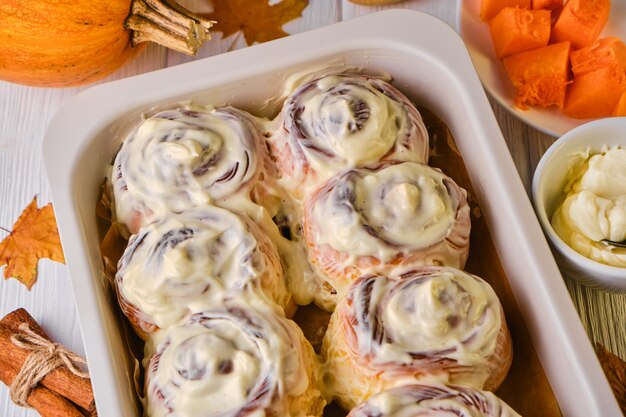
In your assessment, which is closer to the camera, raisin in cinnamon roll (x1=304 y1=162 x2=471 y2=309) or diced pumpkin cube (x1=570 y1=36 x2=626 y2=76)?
raisin in cinnamon roll (x1=304 y1=162 x2=471 y2=309)

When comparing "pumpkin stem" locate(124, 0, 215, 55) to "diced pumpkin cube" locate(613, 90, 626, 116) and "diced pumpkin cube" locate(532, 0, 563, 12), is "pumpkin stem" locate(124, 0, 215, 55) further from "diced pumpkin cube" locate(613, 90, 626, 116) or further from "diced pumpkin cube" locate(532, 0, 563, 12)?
"diced pumpkin cube" locate(613, 90, 626, 116)

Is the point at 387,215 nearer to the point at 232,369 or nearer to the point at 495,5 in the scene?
the point at 232,369

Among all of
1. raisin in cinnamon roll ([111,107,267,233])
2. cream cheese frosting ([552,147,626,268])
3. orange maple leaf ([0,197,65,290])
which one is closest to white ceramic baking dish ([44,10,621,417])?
raisin in cinnamon roll ([111,107,267,233])

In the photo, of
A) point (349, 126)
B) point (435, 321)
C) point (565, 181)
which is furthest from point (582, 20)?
point (435, 321)

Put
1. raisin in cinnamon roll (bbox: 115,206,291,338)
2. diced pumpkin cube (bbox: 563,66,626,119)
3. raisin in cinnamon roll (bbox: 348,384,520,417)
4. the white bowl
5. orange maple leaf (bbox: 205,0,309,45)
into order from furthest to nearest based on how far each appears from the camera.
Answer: orange maple leaf (bbox: 205,0,309,45)
diced pumpkin cube (bbox: 563,66,626,119)
the white bowl
raisin in cinnamon roll (bbox: 115,206,291,338)
raisin in cinnamon roll (bbox: 348,384,520,417)

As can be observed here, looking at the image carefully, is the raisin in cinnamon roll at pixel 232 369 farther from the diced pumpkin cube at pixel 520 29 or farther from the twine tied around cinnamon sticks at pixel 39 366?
the diced pumpkin cube at pixel 520 29

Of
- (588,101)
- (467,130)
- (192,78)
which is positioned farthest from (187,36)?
(588,101)

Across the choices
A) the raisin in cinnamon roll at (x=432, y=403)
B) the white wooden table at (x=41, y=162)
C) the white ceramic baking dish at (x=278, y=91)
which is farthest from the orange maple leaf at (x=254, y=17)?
the raisin in cinnamon roll at (x=432, y=403)
